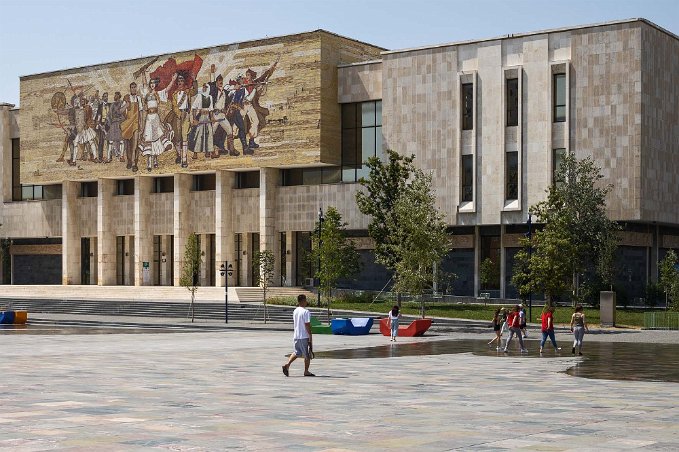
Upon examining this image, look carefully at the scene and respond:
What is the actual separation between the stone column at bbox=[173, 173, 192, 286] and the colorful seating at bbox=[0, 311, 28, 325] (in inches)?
1100

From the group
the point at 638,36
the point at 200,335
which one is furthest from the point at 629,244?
the point at 200,335

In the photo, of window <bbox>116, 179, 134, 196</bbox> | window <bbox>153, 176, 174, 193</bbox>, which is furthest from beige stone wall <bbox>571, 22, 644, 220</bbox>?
window <bbox>116, 179, 134, 196</bbox>

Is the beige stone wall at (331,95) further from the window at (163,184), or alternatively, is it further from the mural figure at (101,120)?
the mural figure at (101,120)

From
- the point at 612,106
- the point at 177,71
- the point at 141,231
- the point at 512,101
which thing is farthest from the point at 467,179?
the point at 141,231

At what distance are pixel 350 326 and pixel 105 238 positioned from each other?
49294 millimetres

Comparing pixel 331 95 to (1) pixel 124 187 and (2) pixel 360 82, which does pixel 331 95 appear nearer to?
(2) pixel 360 82

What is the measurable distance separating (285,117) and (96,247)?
26.4 metres

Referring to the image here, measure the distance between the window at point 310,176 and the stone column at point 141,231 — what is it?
13.3 meters

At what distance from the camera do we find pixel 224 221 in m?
80.5

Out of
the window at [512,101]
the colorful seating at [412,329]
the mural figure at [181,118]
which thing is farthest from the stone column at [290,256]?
the colorful seating at [412,329]

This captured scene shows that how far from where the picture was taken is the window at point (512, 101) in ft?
219

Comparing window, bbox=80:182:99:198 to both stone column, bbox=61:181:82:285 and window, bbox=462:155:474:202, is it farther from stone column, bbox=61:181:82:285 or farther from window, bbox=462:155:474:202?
window, bbox=462:155:474:202

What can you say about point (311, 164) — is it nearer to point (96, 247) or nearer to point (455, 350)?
point (96, 247)

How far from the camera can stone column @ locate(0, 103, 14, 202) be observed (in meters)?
95.1
